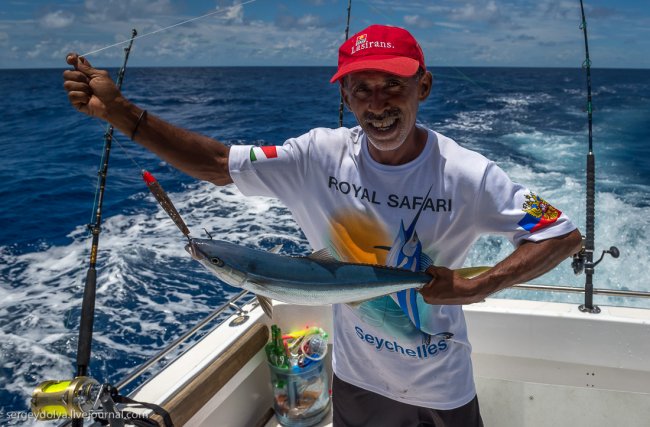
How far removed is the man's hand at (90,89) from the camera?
4.64ft

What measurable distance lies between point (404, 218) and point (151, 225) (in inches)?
254

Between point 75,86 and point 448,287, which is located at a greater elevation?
point 75,86

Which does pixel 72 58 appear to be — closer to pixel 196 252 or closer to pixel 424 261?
pixel 196 252

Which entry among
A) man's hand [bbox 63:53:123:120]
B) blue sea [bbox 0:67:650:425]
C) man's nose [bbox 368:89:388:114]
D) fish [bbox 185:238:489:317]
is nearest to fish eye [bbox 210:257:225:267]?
fish [bbox 185:238:489:317]

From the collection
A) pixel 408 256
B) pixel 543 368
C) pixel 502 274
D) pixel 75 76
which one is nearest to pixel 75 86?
pixel 75 76

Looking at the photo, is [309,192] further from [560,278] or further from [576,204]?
[576,204]

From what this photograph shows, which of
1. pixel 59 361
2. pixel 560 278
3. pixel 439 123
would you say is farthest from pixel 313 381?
pixel 439 123

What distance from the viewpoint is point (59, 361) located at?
4238 mm

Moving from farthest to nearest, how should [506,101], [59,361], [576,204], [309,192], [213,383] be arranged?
1. [506,101]
2. [576,204]
3. [59,361]
4. [213,383]
5. [309,192]

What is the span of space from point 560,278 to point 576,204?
100 inches

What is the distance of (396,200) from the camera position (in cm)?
167

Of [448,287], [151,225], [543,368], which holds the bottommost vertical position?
[151,225]

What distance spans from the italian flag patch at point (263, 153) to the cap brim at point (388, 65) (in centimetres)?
33

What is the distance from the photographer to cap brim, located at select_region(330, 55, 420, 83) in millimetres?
1536
